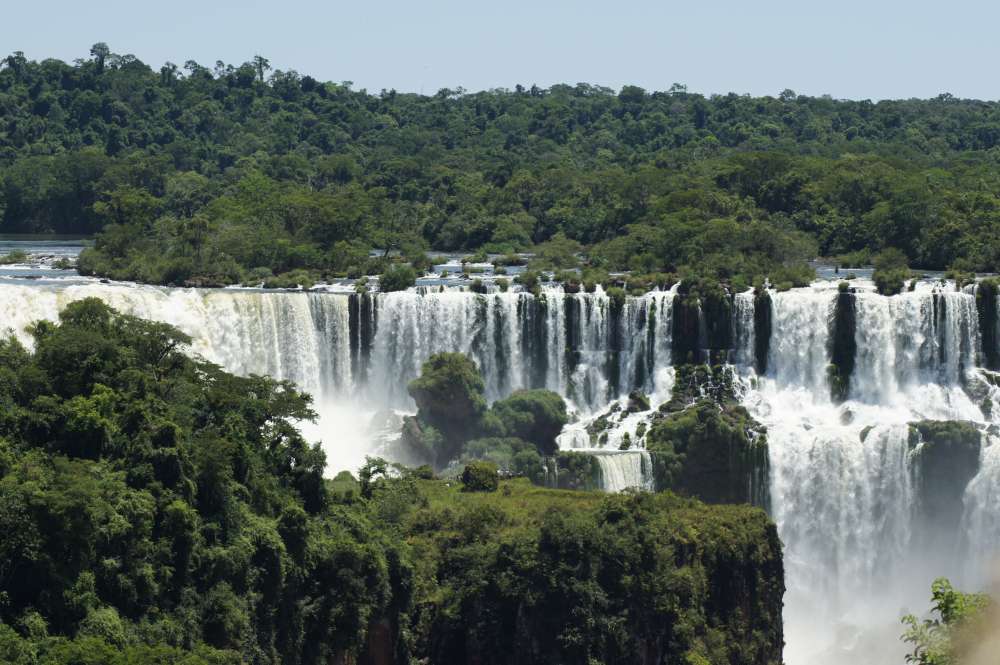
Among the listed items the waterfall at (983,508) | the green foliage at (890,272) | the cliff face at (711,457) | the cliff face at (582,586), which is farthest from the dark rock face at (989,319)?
the cliff face at (582,586)

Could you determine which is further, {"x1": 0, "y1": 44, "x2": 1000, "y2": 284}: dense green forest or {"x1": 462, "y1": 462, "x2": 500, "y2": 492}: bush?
{"x1": 0, "y1": 44, "x2": 1000, "y2": 284}: dense green forest

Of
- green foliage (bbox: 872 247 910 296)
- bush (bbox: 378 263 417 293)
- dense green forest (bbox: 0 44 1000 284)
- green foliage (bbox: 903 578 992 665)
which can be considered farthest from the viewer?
dense green forest (bbox: 0 44 1000 284)

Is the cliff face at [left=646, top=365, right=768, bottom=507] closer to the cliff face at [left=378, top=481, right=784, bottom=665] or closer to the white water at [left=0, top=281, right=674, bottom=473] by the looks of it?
the white water at [left=0, top=281, right=674, bottom=473]

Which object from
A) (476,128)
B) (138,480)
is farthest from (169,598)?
(476,128)

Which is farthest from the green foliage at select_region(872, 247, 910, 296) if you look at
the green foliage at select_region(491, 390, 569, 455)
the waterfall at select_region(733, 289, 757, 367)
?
the green foliage at select_region(491, 390, 569, 455)

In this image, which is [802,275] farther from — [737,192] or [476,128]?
[476,128]
